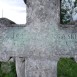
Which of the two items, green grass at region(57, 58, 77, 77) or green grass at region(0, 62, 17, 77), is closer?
green grass at region(57, 58, 77, 77)

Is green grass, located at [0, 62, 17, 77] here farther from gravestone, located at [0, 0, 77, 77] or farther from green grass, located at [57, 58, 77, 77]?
green grass, located at [57, 58, 77, 77]

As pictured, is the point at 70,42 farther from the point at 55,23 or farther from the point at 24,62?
the point at 24,62

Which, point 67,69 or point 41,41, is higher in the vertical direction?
point 41,41

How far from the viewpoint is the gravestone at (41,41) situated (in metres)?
3.94

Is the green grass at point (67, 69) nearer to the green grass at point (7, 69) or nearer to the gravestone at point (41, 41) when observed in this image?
the gravestone at point (41, 41)

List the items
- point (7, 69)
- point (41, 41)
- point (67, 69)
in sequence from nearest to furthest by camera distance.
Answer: point (41, 41) < point (67, 69) < point (7, 69)

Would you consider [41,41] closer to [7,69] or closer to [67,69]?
[67,69]

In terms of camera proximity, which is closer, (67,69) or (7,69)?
(67,69)

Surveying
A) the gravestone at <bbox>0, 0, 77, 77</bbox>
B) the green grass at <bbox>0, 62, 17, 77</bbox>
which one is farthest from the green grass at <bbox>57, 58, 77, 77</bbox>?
the green grass at <bbox>0, 62, 17, 77</bbox>

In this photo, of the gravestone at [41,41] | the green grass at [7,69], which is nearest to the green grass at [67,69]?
the gravestone at [41,41]

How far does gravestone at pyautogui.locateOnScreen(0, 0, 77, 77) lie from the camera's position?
12.9ft

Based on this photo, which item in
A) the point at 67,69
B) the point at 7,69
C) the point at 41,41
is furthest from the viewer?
the point at 7,69

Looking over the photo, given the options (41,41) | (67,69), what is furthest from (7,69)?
(41,41)

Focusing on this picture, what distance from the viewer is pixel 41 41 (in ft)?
13.1
